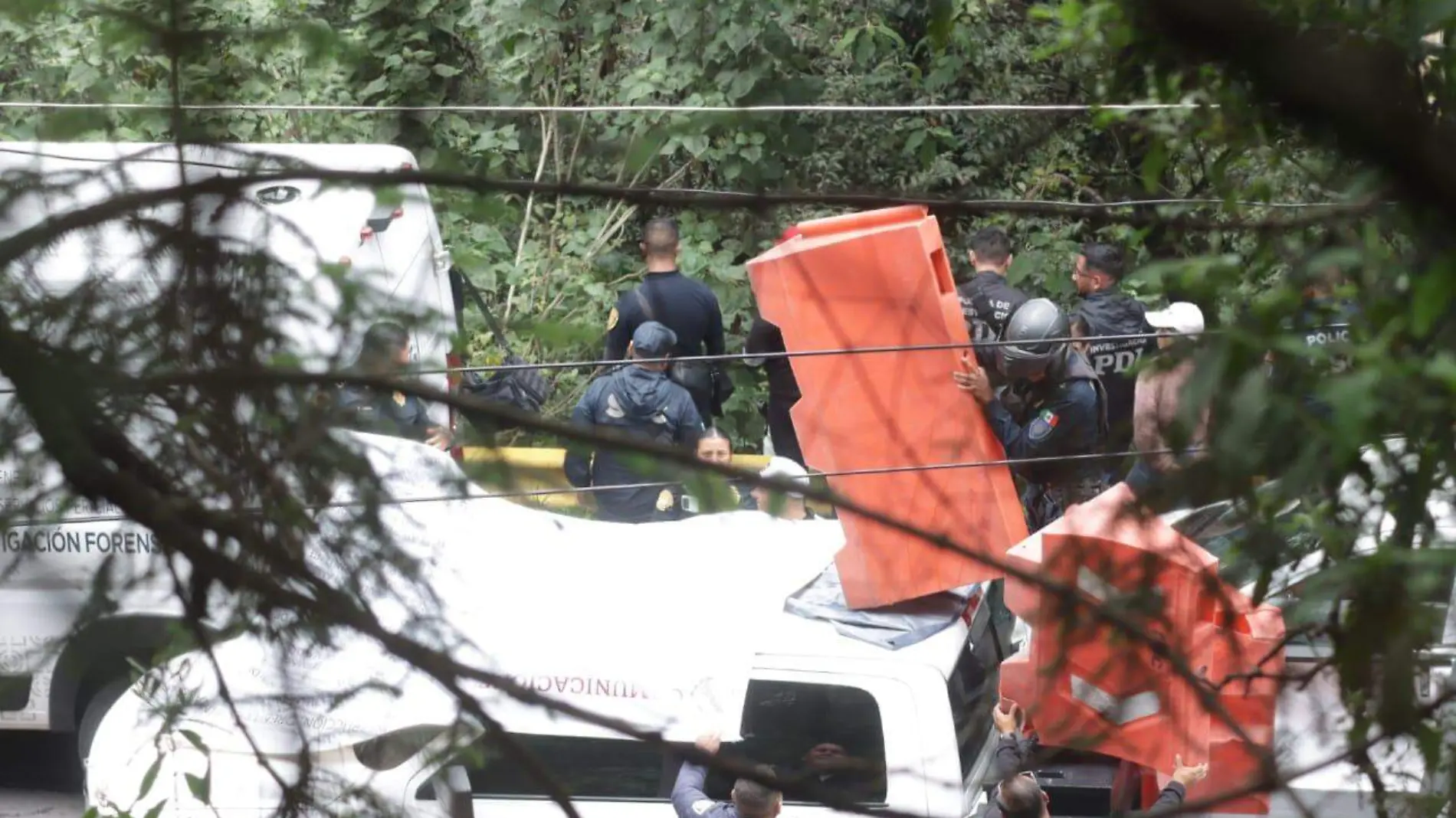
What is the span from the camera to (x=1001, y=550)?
4.67 meters

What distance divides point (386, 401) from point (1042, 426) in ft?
8.96

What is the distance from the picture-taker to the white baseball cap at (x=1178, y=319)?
3.48 m

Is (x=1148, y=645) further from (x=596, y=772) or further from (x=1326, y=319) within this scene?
(x=596, y=772)

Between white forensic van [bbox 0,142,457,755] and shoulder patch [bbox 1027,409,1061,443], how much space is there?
243 centimetres

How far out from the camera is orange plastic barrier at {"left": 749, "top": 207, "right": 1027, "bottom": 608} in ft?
13.4

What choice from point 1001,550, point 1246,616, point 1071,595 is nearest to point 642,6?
point 1001,550

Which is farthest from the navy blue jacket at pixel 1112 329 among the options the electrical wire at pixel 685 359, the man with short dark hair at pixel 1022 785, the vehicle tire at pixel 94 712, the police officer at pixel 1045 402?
the vehicle tire at pixel 94 712

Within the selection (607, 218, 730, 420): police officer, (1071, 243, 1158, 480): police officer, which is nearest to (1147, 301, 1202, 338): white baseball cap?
(1071, 243, 1158, 480): police officer

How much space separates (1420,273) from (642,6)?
12.3 feet

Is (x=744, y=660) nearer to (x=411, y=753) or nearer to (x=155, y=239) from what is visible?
(x=411, y=753)

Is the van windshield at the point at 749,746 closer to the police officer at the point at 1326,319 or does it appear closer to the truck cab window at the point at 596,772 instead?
the truck cab window at the point at 596,772

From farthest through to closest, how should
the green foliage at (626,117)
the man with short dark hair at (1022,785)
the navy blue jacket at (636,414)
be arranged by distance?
→ the navy blue jacket at (636,414) → the man with short dark hair at (1022,785) → the green foliage at (626,117)

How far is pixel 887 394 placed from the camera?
448 cm

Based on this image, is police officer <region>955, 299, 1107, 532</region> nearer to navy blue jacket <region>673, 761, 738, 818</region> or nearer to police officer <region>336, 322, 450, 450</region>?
navy blue jacket <region>673, 761, 738, 818</region>
